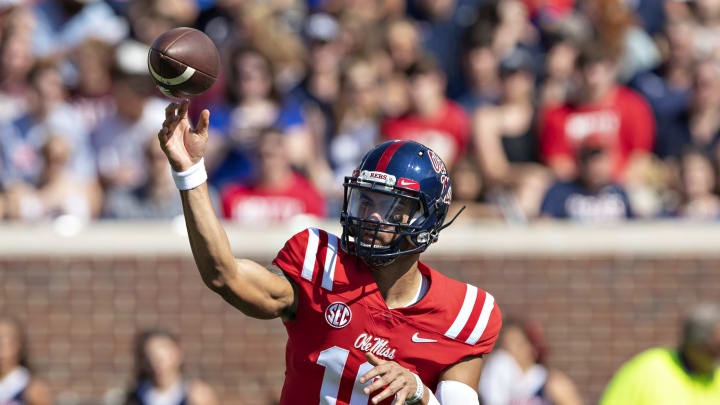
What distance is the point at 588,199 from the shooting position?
10.0 metres

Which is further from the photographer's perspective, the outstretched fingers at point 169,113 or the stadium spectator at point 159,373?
the stadium spectator at point 159,373

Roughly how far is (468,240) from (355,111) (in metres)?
1.44

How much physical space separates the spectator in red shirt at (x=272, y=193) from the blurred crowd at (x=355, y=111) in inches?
0.5

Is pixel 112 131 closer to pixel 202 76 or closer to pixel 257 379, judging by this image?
pixel 257 379

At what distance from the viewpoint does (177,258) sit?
33.2 feet

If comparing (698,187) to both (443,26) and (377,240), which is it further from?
(377,240)

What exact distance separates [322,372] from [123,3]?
7.72 m

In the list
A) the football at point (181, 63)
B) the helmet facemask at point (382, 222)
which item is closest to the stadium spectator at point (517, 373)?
the helmet facemask at point (382, 222)

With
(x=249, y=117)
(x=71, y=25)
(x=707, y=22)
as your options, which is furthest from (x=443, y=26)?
(x=71, y=25)

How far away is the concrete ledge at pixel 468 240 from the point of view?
10.0 m

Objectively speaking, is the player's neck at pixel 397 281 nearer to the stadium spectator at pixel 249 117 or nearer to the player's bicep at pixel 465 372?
the player's bicep at pixel 465 372

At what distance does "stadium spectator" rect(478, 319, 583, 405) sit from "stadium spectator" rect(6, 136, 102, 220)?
3537 mm

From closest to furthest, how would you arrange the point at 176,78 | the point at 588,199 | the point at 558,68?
1. the point at 176,78
2. the point at 588,199
3. the point at 558,68

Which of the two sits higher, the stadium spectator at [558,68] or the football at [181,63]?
the football at [181,63]
